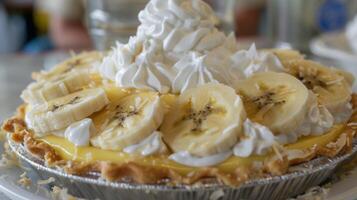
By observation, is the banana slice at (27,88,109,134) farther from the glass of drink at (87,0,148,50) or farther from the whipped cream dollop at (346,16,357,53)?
the whipped cream dollop at (346,16,357,53)

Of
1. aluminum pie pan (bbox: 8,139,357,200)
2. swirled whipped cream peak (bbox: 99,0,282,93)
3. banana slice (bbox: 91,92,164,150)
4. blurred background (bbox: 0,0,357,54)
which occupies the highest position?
swirled whipped cream peak (bbox: 99,0,282,93)

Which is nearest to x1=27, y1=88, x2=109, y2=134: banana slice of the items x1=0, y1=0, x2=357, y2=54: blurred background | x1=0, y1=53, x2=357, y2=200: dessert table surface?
x1=0, y1=53, x2=357, y2=200: dessert table surface

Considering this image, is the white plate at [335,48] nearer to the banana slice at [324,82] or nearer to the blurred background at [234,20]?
the blurred background at [234,20]

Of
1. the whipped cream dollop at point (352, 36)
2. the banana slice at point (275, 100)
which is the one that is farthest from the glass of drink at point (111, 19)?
the banana slice at point (275, 100)

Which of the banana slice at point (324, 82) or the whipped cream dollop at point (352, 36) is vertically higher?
the banana slice at point (324, 82)

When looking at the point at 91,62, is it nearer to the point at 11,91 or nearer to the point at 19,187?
the point at 19,187

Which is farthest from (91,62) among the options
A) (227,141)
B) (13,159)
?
(227,141)

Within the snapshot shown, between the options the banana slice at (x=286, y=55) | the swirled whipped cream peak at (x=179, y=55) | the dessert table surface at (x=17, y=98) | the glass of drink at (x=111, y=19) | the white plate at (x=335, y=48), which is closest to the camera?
the dessert table surface at (x=17, y=98)

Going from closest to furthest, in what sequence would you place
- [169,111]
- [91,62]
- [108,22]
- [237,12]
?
[169,111]
[91,62]
[108,22]
[237,12]
